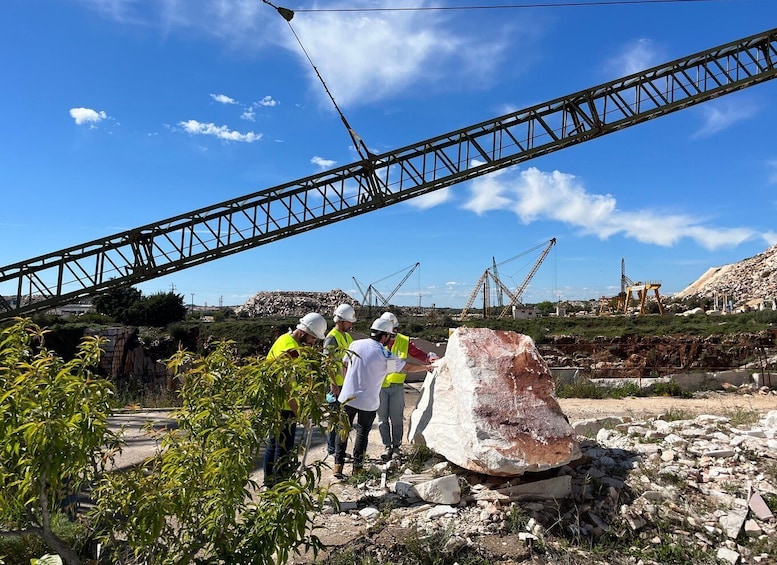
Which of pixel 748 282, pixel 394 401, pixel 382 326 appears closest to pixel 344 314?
pixel 382 326

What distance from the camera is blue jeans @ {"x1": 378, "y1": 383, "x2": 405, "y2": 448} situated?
6457 mm

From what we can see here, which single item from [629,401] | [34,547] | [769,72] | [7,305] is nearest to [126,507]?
[34,547]

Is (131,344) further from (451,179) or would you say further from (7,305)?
(451,179)

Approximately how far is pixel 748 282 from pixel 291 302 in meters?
48.1

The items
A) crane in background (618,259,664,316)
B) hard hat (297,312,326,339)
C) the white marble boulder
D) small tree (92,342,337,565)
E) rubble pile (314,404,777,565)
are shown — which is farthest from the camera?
crane in background (618,259,664,316)

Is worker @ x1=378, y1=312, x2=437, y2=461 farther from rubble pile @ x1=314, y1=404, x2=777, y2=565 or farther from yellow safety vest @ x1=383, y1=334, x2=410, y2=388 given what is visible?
rubble pile @ x1=314, y1=404, x2=777, y2=565

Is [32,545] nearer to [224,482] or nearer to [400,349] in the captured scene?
[224,482]

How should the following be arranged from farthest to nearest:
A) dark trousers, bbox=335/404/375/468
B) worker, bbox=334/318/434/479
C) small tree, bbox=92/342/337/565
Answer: dark trousers, bbox=335/404/375/468, worker, bbox=334/318/434/479, small tree, bbox=92/342/337/565

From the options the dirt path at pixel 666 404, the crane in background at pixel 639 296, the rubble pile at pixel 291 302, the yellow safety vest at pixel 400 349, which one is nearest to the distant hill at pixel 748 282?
the crane in background at pixel 639 296

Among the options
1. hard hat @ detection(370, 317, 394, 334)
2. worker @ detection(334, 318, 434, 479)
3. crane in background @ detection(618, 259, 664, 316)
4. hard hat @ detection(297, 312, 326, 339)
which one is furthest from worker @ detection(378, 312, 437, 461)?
crane in background @ detection(618, 259, 664, 316)

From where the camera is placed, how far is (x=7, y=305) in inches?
451

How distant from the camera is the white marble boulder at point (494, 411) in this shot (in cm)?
484

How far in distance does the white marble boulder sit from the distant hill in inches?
1745

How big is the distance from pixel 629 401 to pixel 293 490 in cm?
1187
